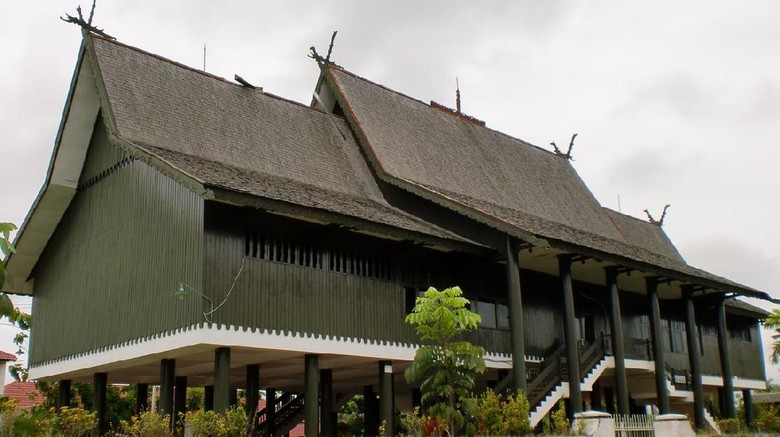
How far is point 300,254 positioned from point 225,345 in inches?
125

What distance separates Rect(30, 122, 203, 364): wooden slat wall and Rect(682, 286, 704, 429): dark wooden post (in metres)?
18.7

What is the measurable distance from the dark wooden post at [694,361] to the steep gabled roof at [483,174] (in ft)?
3.37

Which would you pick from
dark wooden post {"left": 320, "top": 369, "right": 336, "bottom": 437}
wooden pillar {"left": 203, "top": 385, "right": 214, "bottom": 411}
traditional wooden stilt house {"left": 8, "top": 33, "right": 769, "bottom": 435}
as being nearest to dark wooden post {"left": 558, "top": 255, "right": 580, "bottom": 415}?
traditional wooden stilt house {"left": 8, "top": 33, "right": 769, "bottom": 435}

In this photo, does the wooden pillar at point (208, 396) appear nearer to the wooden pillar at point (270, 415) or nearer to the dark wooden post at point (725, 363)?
the wooden pillar at point (270, 415)

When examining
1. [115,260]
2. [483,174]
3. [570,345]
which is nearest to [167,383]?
[115,260]

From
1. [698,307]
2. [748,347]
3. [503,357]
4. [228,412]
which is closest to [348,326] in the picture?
[228,412]

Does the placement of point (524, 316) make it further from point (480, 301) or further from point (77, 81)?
point (77, 81)

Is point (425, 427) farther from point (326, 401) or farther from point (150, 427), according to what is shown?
point (326, 401)

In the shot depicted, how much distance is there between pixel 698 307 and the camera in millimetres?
35344

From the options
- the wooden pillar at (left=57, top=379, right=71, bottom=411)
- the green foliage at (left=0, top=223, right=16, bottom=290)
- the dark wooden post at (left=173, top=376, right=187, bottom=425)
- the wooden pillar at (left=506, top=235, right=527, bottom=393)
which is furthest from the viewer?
the dark wooden post at (left=173, top=376, right=187, bottom=425)

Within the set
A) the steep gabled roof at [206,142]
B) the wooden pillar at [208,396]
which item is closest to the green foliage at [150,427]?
the steep gabled roof at [206,142]

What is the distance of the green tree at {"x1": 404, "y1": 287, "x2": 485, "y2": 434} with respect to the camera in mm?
19469

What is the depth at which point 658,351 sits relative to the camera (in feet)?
94.8

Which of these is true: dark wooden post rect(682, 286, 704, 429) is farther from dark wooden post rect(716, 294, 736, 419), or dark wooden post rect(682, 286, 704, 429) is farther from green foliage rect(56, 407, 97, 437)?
green foliage rect(56, 407, 97, 437)
